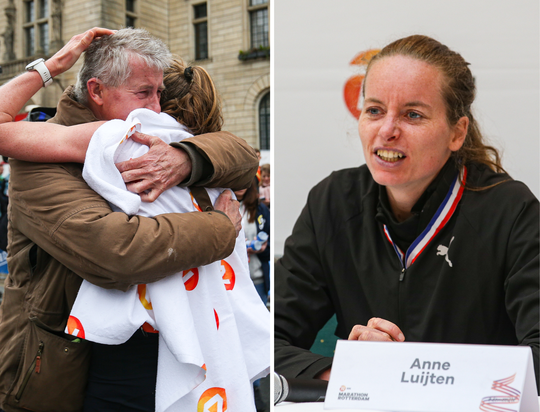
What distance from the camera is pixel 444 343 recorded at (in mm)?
1351

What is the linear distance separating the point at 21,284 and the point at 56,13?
483 inches

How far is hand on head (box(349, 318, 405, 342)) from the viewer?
1.40m

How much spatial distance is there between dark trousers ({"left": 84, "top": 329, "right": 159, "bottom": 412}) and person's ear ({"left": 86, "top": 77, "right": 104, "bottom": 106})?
59 centimetres

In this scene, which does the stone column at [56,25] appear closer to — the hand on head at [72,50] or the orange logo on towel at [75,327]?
the hand on head at [72,50]

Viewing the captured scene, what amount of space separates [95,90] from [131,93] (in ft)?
0.32

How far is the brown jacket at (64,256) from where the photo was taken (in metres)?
1.09

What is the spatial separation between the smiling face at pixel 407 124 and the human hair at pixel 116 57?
578 mm

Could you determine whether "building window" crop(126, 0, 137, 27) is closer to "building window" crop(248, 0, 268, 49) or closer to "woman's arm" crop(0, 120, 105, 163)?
"building window" crop(248, 0, 268, 49)

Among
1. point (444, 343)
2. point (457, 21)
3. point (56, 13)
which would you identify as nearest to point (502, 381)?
point (444, 343)

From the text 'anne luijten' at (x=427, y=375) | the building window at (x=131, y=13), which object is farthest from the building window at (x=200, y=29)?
the text 'anne luijten' at (x=427, y=375)

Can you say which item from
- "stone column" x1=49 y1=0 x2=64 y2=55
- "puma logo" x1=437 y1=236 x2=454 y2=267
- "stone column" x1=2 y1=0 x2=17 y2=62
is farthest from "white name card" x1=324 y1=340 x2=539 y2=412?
"stone column" x1=2 y1=0 x2=17 y2=62

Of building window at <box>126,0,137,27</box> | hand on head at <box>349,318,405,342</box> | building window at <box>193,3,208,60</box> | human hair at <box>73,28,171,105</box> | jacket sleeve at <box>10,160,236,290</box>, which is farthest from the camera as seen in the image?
building window at <box>193,3,208,60</box>

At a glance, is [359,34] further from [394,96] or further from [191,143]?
[191,143]

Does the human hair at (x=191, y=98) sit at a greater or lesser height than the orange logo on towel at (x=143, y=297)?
greater
